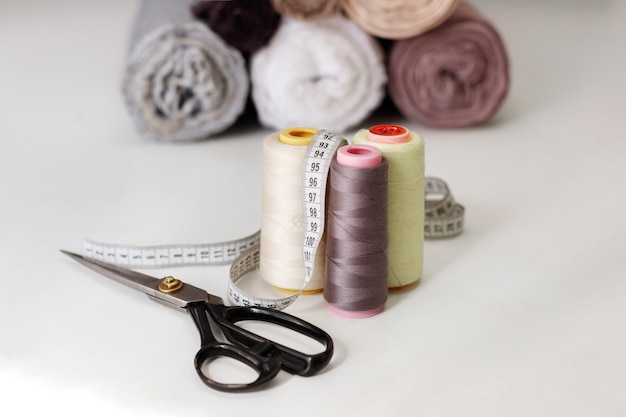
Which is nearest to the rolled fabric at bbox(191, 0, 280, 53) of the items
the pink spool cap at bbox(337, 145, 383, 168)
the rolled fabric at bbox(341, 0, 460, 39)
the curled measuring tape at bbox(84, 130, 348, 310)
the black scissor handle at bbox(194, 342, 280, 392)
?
the rolled fabric at bbox(341, 0, 460, 39)

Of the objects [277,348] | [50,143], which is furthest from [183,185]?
[277,348]

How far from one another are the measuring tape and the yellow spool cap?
2cm

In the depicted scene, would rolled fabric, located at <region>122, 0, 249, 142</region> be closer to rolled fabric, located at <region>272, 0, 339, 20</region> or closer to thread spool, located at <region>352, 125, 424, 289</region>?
rolled fabric, located at <region>272, 0, 339, 20</region>

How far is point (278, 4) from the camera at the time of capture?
214cm

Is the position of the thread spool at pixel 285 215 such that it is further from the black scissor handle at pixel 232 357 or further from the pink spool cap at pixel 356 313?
the black scissor handle at pixel 232 357

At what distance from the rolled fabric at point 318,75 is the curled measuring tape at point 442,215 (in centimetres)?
48

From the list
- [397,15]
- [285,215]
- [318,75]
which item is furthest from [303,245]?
[397,15]

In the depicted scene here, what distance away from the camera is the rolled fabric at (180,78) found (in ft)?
7.00

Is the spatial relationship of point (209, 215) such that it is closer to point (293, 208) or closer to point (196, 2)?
point (293, 208)

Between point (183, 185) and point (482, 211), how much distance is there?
0.65 metres

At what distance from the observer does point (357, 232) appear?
4.33 feet

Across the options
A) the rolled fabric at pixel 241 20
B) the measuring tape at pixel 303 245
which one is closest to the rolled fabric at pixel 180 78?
the rolled fabric at pixel 241 20

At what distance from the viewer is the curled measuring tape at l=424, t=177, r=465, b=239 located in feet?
5.43

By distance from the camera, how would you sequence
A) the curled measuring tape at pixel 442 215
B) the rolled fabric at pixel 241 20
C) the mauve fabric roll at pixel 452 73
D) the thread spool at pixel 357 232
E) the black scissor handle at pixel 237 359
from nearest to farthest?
the black scissor handle at pixel 237 359
the thread spool at pixel 357 232
the curled measuring tape at pixel 442 215
the rolled fabric at pixel 241 20
the mauve fabric roll at pixel 452 73
